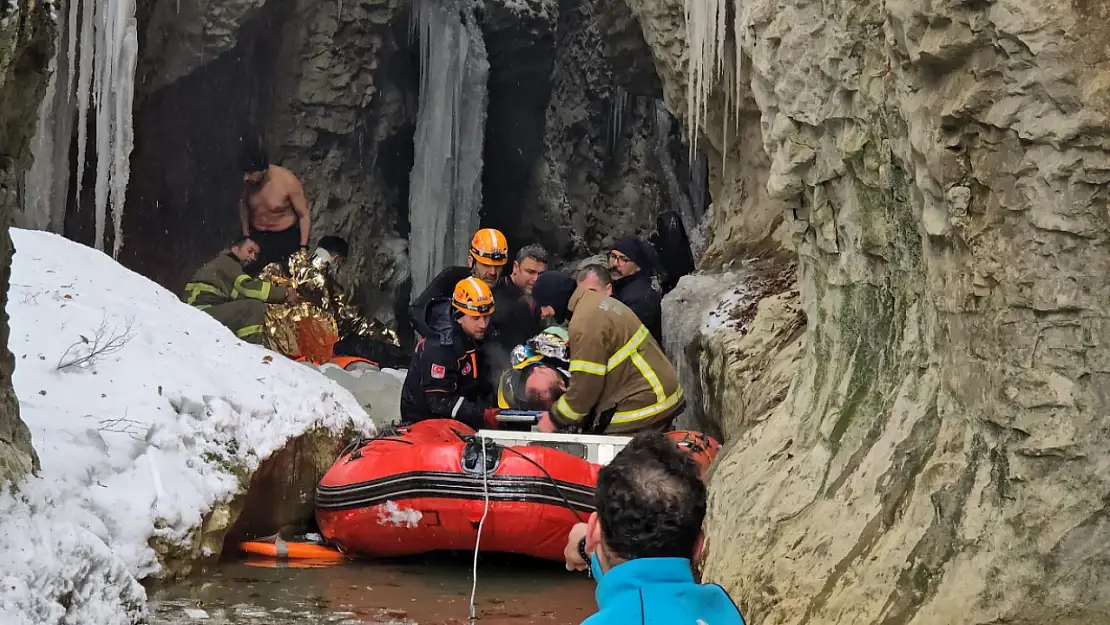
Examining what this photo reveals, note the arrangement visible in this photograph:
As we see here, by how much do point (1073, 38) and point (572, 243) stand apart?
12.3 m

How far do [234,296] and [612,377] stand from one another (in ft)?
16.8

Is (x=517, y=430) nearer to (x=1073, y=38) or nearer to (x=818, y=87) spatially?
(x=818, y=87)

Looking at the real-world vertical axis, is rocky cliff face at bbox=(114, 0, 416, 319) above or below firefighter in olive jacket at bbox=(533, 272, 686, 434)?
above

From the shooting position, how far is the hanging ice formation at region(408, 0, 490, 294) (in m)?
14.4

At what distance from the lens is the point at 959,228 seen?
332cm

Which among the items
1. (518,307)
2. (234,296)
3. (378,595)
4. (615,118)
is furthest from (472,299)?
(615,118)

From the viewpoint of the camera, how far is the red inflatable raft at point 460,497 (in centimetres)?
606

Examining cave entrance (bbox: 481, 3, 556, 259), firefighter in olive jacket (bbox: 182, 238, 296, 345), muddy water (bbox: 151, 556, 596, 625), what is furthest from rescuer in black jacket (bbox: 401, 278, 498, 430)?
cave entrance (bbox: 481, 3, 556, 259)

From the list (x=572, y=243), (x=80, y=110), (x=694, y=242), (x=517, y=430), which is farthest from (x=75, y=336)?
(x=572, y=243)

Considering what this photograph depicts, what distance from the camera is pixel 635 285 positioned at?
7953mm

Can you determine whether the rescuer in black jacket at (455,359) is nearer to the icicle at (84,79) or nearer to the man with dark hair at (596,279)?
the man with dark hair at (596,279)

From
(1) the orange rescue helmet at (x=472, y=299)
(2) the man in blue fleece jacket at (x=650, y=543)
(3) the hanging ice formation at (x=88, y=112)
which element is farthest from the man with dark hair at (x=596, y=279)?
(3) the hanging ice formation at (x=88, y=112)

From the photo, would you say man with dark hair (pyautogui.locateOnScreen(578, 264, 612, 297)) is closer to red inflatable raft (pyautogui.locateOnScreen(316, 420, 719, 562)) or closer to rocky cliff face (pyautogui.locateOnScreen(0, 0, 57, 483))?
red inflatable raft (pyautogui.locateOnScreen(316, 420, 719, 562))

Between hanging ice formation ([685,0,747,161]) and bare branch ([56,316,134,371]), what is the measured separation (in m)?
4.79
